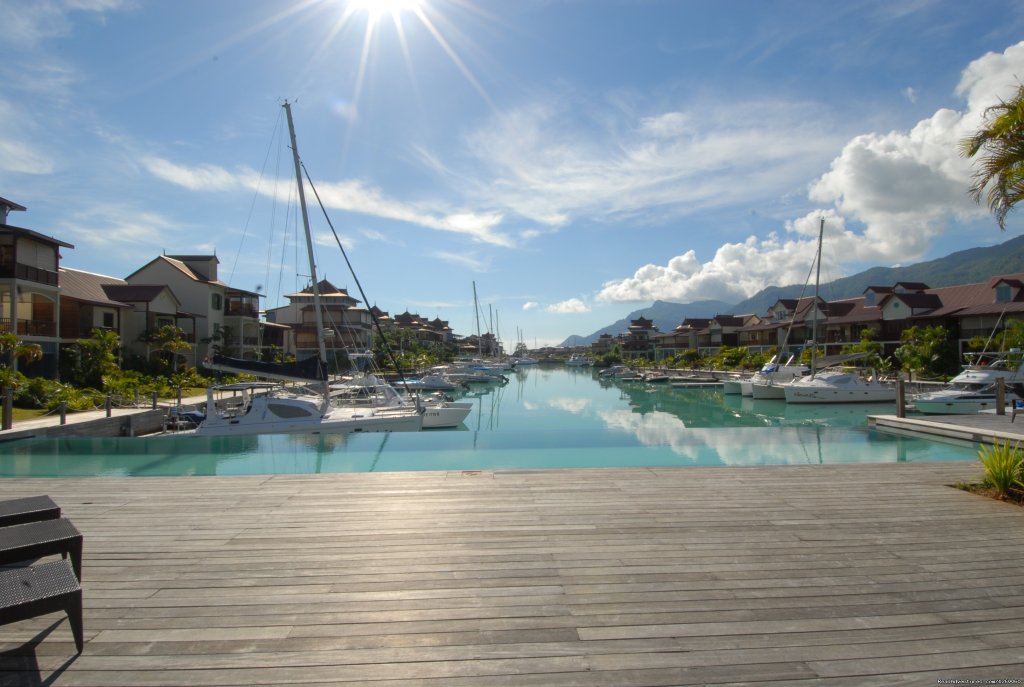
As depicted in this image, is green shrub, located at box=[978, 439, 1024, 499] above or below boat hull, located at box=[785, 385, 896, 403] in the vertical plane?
above

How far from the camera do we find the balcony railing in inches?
995

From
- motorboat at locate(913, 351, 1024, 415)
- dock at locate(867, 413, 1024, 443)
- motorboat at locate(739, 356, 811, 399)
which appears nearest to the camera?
dock at locate(867, 413, 1024, 443)

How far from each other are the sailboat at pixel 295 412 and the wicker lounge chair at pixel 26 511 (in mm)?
13355

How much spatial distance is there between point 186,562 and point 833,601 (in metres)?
4.23

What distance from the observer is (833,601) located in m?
3.55

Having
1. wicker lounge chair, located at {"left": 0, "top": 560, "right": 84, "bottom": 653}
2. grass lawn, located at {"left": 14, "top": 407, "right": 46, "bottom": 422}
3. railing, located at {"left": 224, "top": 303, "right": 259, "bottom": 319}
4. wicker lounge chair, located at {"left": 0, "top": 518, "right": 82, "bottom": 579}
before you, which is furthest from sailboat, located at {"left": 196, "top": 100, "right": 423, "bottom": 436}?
railing, located at {"left": 224, "top": 303, "right": 259, "bottom": 319}

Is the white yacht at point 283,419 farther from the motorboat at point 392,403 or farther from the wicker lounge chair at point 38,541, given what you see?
the wicker lounge chair at point 38,541

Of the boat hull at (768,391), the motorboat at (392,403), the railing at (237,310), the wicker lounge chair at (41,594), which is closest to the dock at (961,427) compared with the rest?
the wicker lounge chair at (41,594)

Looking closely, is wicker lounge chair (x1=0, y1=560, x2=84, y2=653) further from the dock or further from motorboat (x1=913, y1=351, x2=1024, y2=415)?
motorboat (x1=913, y1=351, x2=1024, y2=415)

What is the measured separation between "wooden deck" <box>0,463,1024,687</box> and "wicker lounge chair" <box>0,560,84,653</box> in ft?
0.93

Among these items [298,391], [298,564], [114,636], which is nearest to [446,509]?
[298,564]

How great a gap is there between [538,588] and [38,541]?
2.90 meters

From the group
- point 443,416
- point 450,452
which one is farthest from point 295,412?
point 450,452

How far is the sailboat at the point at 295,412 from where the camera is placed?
18.0m
